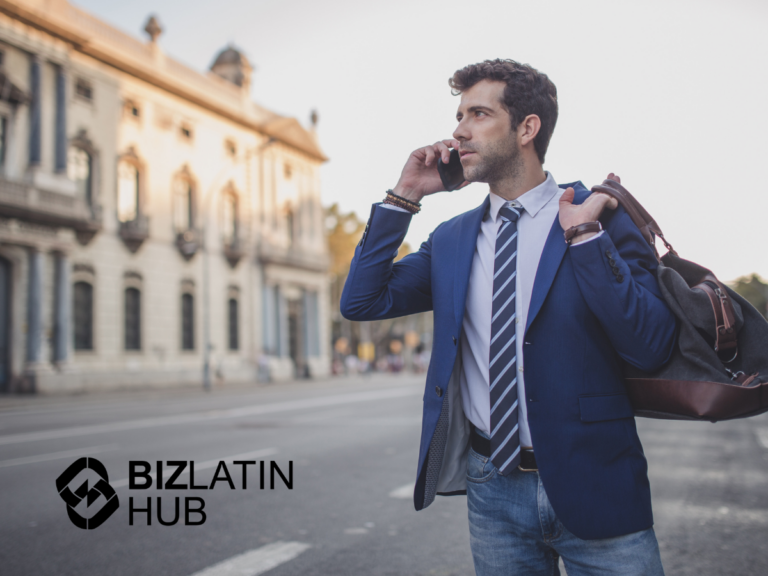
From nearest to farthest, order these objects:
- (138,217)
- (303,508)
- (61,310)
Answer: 1. (303,508)
2. (61,310)
3. (138,217)

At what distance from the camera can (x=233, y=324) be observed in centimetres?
3728

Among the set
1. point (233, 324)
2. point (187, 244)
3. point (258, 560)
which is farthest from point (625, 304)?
point (233, 324)

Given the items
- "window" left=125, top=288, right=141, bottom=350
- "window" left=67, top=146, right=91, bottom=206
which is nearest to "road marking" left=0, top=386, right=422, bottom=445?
"window" left=125, top=288, right=141, bottom=350

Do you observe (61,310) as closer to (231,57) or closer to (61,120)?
(61,120)

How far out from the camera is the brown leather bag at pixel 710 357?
5.53ft

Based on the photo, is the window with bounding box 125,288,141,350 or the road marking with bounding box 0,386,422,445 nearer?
the road marking with bounding box 0,386,422,445

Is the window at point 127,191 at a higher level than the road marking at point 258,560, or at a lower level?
higher

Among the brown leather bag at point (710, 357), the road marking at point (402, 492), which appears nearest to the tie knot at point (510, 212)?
the brown leather bag at point (710, 357)

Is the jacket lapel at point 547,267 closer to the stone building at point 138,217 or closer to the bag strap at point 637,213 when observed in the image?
the bag strap at point 637,213

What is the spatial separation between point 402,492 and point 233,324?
31.5 m

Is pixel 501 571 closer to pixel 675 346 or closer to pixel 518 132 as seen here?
pixel 675 346

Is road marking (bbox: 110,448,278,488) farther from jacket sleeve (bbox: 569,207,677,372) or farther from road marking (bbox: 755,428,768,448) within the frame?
road marking (bbox: 755,428,768,448)

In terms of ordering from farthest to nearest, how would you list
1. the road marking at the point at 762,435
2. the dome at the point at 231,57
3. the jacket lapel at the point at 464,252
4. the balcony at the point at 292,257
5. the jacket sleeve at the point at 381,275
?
the dome at the point at 231,57
the balcony at the point at 292,257
the road marking at the point at 762,435
the jacket sleeve at the point at 381,275
the jacket lapel at the point at 464,252

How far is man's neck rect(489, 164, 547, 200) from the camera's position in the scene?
2129 mm
